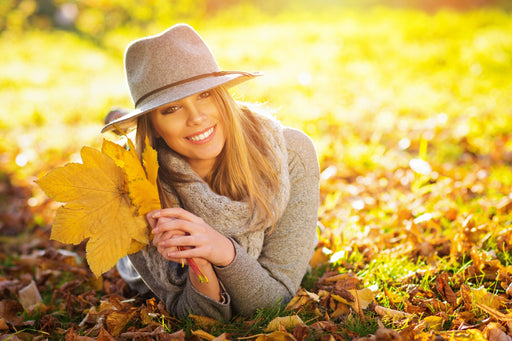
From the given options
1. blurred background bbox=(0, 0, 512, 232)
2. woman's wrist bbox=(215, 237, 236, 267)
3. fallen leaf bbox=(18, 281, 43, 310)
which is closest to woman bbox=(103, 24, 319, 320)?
woman's wrist bbox=(215, 237, 236, 267)

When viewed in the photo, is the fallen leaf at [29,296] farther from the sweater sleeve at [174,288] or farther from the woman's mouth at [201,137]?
the woman's mouth at [201,137]

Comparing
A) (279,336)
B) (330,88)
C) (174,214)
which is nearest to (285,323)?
(279,336)

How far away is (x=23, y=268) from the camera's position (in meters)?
2.96

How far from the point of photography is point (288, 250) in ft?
6.89

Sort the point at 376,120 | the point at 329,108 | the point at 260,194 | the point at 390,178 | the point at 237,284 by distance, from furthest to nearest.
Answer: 1. the point at 329,108
2. the point at 376,120
3. the point at 390,178
4. the point at 260,194
5. the point at 237,284

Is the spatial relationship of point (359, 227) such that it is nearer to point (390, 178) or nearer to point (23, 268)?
point (390, 178)

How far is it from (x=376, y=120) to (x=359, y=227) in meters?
2.96

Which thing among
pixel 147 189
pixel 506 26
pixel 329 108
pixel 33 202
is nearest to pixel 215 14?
pixel 506 26

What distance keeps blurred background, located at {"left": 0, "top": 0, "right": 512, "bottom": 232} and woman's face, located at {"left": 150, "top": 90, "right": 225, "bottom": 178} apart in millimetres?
568

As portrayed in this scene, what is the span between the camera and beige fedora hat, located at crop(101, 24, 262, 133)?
178 cm

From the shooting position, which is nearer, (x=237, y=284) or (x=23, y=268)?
(x=237, y=284)

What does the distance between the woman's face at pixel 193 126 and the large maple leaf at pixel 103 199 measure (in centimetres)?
44

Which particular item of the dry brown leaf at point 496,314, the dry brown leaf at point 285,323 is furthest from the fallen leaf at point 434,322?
the dry brown leaf at point 285,323

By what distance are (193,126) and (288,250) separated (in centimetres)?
76
